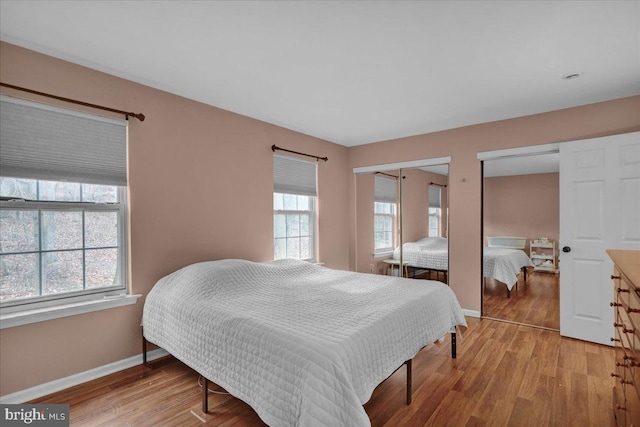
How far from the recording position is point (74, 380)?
232 centimetres

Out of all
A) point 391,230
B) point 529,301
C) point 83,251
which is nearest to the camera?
point 83,251

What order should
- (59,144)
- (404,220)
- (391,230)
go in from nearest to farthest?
(59,144), (404,220), (391,230)

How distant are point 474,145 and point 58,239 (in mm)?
4310

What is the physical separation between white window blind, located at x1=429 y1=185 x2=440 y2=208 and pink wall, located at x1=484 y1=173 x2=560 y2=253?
57 centimetres

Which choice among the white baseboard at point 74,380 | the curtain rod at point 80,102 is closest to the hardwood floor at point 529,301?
the white baseboard at point 74,380

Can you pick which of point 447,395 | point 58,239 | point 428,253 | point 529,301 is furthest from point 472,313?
point 58,239

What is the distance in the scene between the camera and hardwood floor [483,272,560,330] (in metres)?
3.48

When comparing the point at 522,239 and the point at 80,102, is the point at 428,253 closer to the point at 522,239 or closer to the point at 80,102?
the point at 522,239

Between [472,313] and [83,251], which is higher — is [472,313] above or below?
below

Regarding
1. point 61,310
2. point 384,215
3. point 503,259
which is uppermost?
point 384,215

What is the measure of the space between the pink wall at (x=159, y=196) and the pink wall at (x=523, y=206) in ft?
8.61

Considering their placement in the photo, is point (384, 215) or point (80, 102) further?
point (384, 215)

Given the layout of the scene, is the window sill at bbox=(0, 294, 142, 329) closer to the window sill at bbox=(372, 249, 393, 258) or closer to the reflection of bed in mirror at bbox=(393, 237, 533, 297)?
the window sill at bbox=(372, 249, 393, 258)

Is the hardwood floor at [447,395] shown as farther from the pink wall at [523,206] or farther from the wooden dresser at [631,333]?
the pink wall at [523,206]
